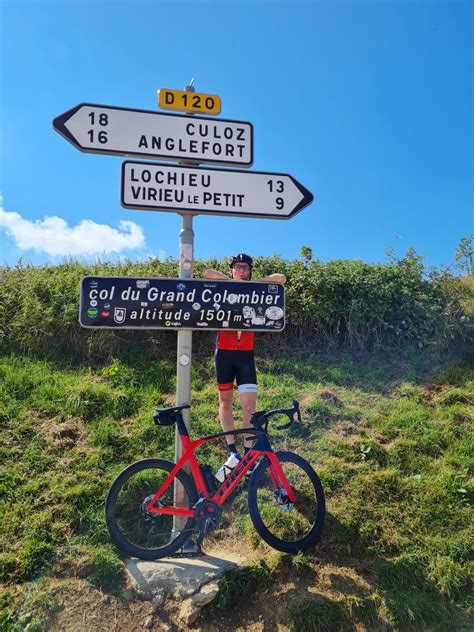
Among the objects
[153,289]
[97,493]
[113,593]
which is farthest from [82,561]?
[153,289]

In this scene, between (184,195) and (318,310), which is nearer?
(184,195)

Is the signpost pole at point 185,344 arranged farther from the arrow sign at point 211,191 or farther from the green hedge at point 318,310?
the green hedge at point 318,310

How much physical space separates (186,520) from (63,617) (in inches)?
39.2

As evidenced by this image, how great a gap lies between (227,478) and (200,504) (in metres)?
0.28

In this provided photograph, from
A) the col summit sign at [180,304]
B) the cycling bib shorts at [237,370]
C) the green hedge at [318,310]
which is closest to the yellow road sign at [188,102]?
the col summit sign at [180,304]

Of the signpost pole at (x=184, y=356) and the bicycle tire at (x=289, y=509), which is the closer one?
the bicycle tire at (x=289, y=509)

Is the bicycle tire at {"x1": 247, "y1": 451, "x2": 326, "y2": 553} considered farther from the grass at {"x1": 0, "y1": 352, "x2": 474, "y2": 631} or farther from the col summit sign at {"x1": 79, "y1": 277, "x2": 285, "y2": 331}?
the col summit sign at {"x1": 79, "y1": 277, "x2": 285, "y2": 331}

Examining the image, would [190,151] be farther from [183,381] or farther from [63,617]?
[63,617]

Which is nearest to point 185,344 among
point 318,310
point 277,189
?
point 277,189

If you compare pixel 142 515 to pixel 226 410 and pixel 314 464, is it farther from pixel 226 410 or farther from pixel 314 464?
pixel 314 464

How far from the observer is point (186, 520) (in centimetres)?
333

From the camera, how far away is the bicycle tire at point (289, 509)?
322 centimetres

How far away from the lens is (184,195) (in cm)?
346

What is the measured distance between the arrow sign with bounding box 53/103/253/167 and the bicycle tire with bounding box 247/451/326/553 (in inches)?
99.7
